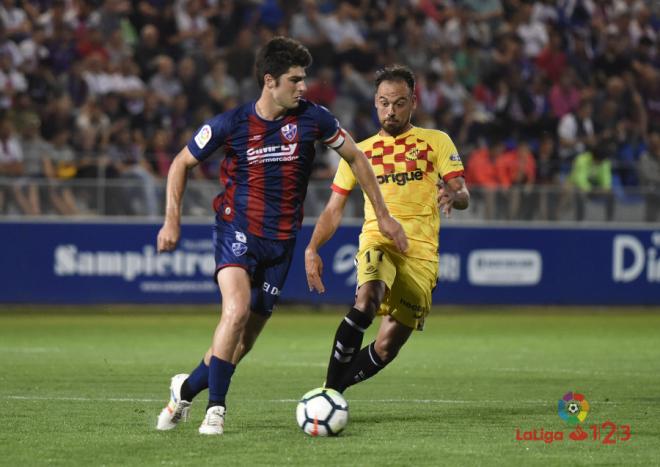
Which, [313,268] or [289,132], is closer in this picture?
[289,132]

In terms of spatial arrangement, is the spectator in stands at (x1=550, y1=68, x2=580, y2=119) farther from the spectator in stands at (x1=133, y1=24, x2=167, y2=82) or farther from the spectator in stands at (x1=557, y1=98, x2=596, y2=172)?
the spectator in stands at (x1=133, y1=24, x2=167, y2=82)

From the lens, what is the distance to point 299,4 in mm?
23266

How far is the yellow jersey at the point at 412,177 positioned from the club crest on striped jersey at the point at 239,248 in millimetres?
1476

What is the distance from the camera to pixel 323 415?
7559mm

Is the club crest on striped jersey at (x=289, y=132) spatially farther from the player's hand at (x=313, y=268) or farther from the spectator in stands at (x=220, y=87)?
the spectator in stands at (x=220, y=87)

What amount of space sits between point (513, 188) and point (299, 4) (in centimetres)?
566

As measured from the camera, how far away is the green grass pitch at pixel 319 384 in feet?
22.7

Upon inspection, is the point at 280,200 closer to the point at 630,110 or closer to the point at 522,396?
the point at 522,396

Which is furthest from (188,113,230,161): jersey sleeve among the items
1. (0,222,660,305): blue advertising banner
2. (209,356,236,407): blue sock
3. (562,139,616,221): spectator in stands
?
(562,139,616,221): spectator in stands

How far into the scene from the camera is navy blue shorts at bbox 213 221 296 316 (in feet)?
25.7

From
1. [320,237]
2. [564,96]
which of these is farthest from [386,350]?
[564,96]

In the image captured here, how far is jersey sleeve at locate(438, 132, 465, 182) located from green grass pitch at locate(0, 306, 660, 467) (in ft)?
5.41

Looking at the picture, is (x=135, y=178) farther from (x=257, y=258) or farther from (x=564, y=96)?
(x=257, y=258)

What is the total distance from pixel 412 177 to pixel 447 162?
0.27 metres
